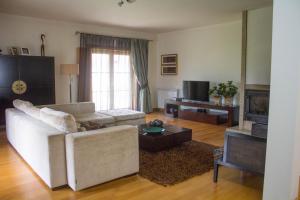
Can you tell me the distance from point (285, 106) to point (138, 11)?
3828 mm

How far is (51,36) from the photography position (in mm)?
6082

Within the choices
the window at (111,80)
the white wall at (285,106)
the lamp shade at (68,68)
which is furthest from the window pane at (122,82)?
the white wall at (285,106)

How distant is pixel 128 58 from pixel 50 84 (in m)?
2.66

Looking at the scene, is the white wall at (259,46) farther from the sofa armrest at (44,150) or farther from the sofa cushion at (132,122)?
the sofa armrest at (44,150)

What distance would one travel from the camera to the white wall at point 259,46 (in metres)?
4.84

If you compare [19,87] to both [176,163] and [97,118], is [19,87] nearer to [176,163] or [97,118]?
[97,118]

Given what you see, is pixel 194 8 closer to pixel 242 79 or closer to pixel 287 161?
pixel 242 79

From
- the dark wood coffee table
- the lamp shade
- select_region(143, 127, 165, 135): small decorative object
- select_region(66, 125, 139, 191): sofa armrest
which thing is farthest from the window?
select_region(66, 125, 139, 191): sofa armrest

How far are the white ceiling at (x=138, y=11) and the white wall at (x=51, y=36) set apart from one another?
0.26 m

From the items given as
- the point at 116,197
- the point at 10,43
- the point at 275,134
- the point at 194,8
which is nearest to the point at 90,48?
the point at 10,43

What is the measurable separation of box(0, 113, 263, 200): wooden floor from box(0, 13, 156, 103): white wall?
3.25 m

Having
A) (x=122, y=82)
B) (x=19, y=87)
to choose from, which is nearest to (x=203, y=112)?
(x=122, y=82)

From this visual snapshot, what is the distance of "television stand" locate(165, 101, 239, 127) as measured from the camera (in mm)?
5965

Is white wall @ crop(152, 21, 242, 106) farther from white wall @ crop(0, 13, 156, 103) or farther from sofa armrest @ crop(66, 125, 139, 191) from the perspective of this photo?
sofa armrest @ crop(66, 125, 139, 191)
